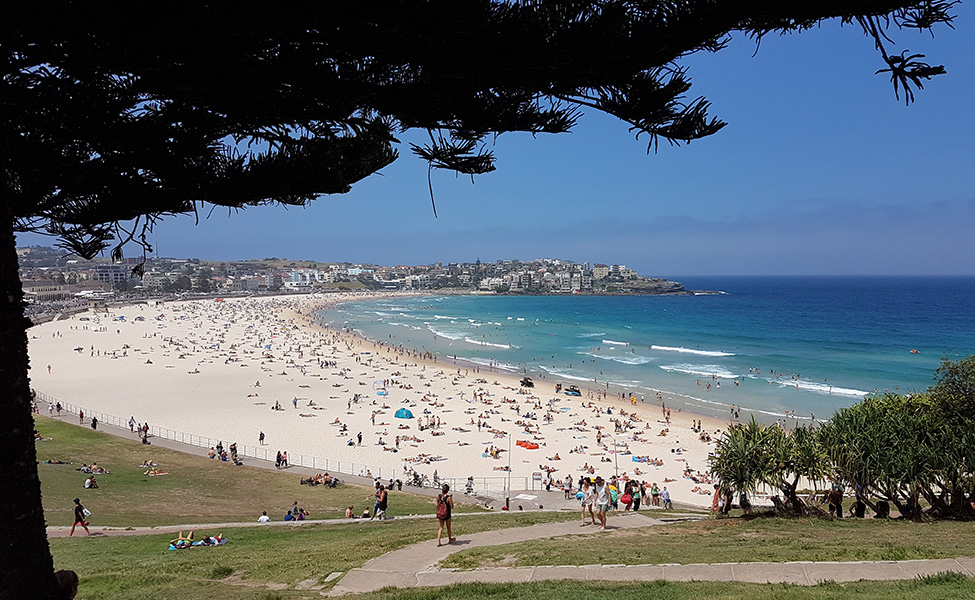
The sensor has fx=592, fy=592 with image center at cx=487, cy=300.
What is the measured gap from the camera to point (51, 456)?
1712cm

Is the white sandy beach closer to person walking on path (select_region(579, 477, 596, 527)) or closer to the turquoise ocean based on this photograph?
the turquoise ocean

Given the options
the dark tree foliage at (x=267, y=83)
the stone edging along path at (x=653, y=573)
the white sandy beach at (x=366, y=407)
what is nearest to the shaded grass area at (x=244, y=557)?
the stone edging along path at (x=653, y=573)

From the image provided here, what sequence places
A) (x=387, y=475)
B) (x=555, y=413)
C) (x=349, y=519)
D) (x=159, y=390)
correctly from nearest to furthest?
(x=349, y=519) → (x=387, y=475) → (x=555, y=413) → (x=159, y=390)

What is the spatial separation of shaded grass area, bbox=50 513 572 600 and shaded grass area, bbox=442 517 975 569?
1.58 meters

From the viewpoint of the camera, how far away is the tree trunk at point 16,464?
2459 millimetres

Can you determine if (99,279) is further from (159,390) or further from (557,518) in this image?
(557,518)

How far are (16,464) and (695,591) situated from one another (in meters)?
4.78

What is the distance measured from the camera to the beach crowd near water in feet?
70.7

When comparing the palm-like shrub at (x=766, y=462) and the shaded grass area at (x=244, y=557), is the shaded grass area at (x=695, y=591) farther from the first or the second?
the palm-like shrub at (x=766, y=462)

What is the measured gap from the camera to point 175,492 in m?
15.3

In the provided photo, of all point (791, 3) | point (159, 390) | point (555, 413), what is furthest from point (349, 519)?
point (159, 390)

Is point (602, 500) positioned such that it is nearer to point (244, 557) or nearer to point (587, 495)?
point (587, 495)

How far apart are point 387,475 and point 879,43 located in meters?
19.5

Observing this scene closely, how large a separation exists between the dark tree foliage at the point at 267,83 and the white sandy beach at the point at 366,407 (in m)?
16.9
